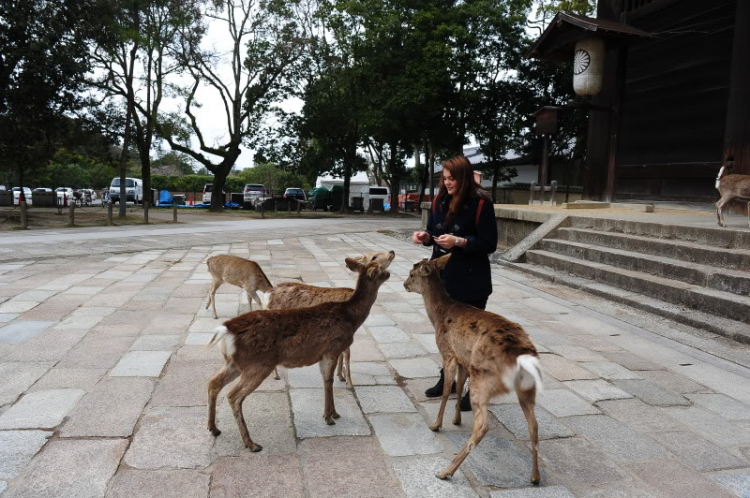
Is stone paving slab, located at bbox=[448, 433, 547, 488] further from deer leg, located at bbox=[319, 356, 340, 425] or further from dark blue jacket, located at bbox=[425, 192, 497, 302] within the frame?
dark blue jacket, located at bbox=[425, 192, 497, 302]

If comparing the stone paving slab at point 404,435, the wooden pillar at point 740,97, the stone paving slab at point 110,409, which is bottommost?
the stone paving slab at point 404,435

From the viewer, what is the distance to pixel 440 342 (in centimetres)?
328

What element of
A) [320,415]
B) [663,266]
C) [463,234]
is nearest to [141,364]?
[320,415]

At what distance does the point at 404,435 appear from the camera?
10.2 ft

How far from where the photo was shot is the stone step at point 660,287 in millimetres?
5504

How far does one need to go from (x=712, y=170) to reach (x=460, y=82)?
14288 millimetres

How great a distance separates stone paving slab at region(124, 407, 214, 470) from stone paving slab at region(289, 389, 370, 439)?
1.79ft

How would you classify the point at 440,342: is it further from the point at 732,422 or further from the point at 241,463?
the point at 732,422

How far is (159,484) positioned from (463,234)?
2207 millimetres

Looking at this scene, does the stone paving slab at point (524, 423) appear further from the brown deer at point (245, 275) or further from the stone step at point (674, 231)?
the stone step at point (674, 231)

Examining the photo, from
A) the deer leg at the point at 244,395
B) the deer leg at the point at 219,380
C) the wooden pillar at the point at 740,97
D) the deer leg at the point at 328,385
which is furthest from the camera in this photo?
the wooden pillar at the point at 740,97

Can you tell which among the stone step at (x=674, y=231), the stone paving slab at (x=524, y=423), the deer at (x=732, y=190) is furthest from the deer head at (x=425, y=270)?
the deer at (x=732, y=190)

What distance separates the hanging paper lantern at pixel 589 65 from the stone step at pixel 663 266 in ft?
13.5

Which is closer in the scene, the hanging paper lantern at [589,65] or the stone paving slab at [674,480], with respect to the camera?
the stone paving slab at [674,480]
